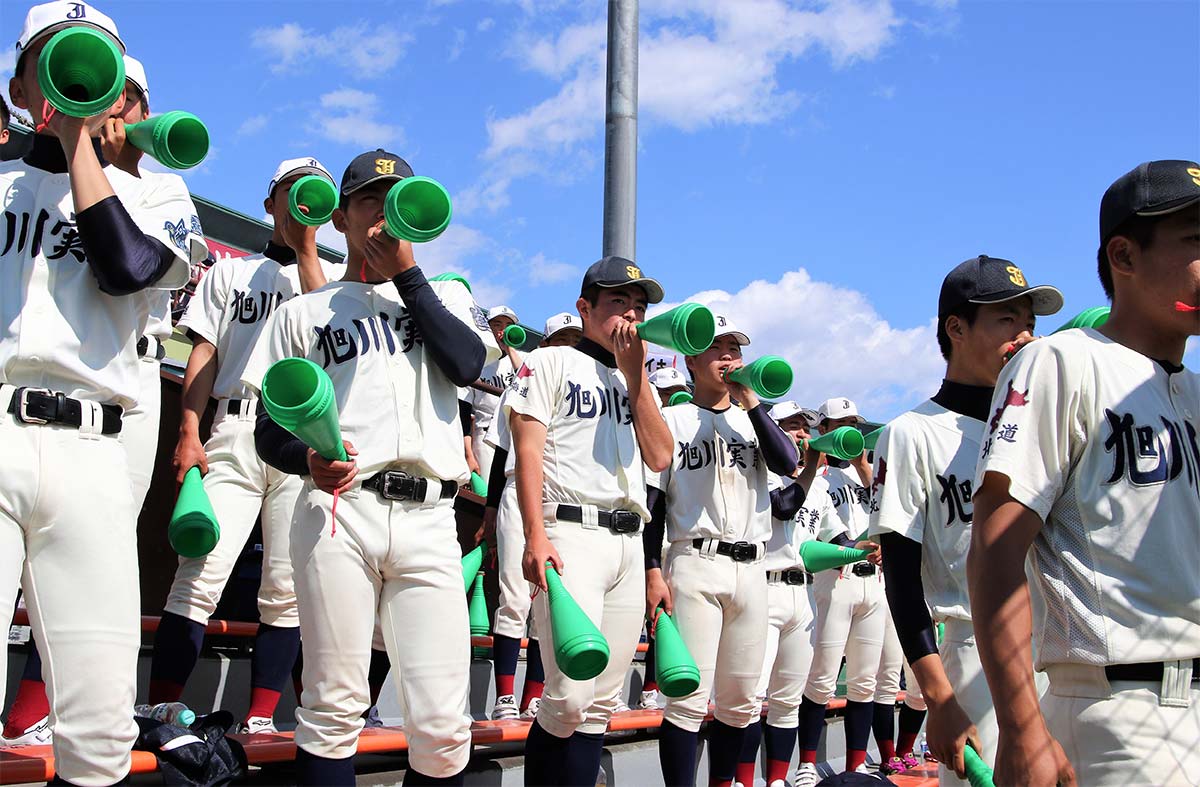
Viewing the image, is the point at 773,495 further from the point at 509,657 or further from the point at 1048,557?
the point at 1048,557

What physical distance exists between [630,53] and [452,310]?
3.13 m

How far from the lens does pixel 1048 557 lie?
7.49 ft

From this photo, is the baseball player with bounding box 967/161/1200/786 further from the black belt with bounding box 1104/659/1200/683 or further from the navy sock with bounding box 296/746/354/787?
the navy sock with bounding box 296/746/354/787

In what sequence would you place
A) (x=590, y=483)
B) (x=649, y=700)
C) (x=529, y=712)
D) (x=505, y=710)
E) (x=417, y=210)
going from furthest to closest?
(x=649, y=700) < (x=529, y=712) < (x=505, y=710) < (x=590, y=483) < (x=417, y=210)

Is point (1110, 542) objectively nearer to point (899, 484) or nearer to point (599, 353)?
point (899, 484)

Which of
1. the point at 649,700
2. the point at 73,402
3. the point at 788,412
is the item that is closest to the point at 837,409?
the point at 788,412

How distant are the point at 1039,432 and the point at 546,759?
8.40 ft

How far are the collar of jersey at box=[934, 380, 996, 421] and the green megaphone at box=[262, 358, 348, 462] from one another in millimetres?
1942

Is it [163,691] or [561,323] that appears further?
[561,323]

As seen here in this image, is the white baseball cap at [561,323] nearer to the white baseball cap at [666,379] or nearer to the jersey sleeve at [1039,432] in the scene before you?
the white baseball cap at [666,379]

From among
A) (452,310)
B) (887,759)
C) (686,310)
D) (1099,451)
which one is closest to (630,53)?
(686,310)

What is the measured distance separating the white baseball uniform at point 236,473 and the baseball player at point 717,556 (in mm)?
1660

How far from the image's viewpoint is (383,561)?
324cm

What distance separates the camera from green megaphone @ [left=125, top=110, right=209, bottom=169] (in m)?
3.20
